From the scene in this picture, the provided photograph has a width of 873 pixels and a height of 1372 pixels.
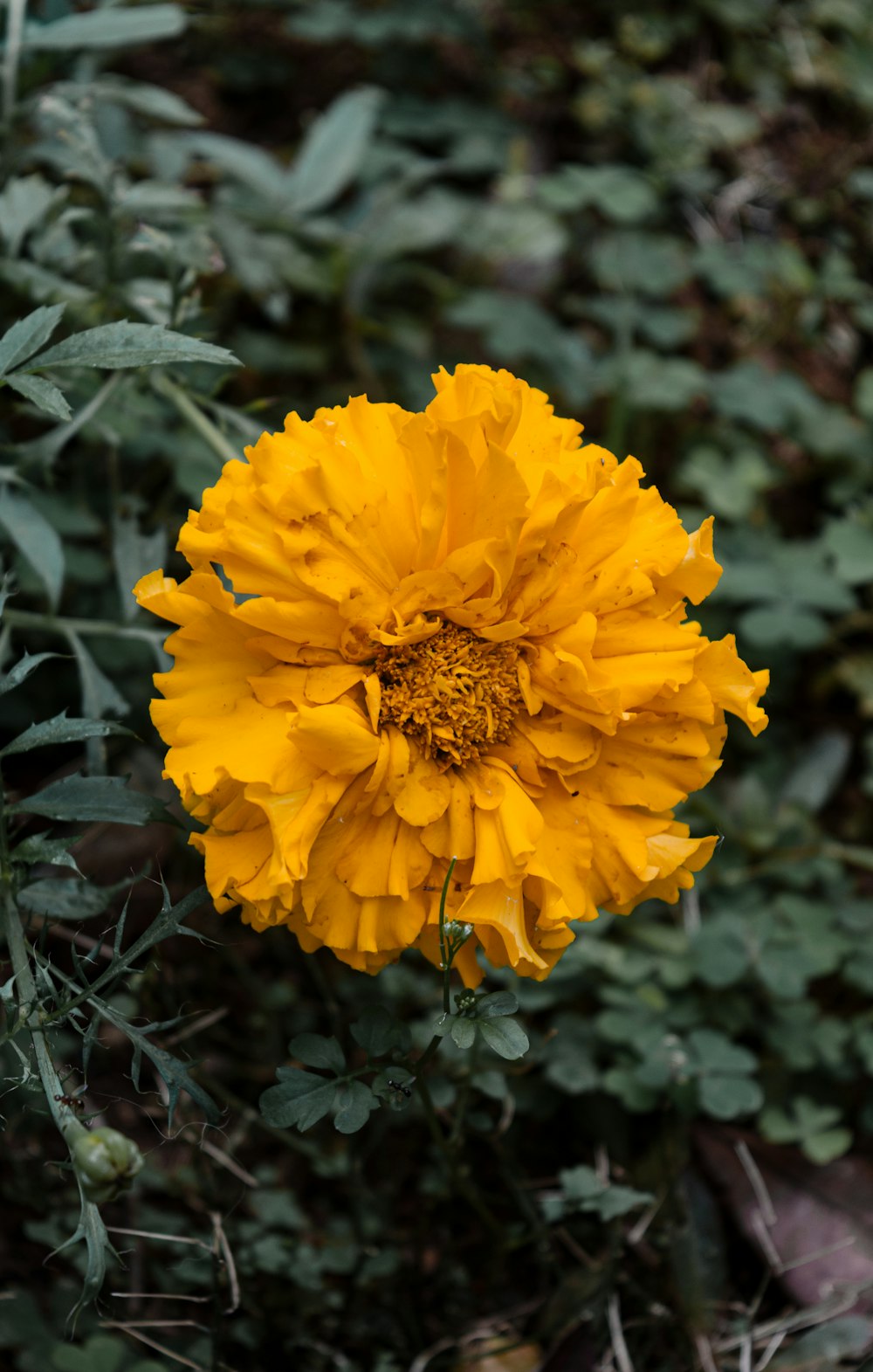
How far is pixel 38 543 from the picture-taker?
1685 millimetres

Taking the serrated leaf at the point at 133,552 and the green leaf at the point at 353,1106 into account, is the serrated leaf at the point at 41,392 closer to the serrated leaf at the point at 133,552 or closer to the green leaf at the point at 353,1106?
the serrated leaf at the point at 133,552

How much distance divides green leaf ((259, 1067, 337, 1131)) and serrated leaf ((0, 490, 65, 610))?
755 mm

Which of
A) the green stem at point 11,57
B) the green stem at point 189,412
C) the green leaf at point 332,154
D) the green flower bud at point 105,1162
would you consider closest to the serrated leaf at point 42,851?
the green flower bud at point 105,1162

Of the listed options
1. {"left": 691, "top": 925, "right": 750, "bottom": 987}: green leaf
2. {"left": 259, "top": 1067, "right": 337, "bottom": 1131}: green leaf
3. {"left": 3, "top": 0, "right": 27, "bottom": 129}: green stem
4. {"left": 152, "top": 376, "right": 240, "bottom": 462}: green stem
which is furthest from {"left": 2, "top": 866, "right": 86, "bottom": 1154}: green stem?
{"left": 3, "top": 0, "right": 27, "bottom": 129}: green stem

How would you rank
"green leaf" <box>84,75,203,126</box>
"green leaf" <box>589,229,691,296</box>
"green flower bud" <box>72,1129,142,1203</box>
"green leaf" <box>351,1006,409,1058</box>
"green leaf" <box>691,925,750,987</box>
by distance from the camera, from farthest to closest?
"green leaf" <box>589,229,691,296</box>
"green leaf" <box>84,75,203,126</box>
"green leaf" <box>691,925,750,987</box>
"green leaf" <box>351,1006,409,1058</box>
"green flower bud" <box>72,1129,142,1203</box>

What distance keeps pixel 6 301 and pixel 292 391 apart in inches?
30.8

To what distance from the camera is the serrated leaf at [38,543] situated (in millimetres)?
1675

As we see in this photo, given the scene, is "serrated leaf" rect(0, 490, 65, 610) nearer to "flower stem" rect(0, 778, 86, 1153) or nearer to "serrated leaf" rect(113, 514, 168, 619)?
"serrated leaf" rect(113, 514, 168, 619)

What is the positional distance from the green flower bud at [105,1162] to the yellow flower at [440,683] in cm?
27

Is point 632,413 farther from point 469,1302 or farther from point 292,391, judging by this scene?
point 469,1302

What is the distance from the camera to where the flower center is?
1326 millimetres

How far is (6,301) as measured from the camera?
2.06 metres

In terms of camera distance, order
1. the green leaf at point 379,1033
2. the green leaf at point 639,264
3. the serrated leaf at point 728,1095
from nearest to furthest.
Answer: the green leaf at point 379,1033 < the serrated leaf at point 728,1095 < the green leaf at point 639,264

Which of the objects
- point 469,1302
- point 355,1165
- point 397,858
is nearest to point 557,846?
point 397,858
